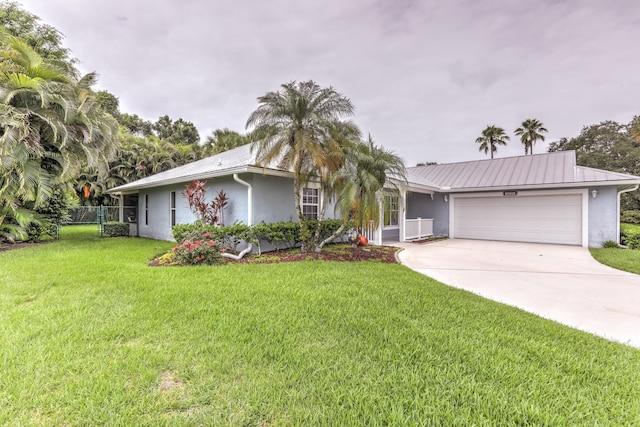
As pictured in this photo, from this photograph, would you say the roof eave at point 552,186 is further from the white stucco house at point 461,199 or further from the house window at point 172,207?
the house window at point 172,207

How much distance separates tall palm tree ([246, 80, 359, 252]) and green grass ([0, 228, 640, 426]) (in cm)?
396

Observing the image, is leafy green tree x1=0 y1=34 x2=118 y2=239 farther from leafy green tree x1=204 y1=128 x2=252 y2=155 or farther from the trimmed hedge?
leafy green tree x1=204 y1=128 x2=252 y2=155

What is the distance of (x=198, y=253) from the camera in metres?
6.75

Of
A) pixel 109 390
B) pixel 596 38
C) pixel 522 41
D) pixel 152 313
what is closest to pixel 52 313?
pixel 152 313

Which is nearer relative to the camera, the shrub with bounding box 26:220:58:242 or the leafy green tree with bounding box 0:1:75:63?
the shrub with bounding box 26:220:58:242

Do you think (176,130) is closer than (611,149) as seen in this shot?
No

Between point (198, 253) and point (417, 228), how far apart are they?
10.3m

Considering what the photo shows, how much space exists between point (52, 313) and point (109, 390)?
243cm

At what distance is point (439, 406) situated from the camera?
212cm

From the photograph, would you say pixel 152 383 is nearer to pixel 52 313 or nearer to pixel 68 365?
pixel 68 365

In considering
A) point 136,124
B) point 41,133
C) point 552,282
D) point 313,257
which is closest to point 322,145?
point 313,257

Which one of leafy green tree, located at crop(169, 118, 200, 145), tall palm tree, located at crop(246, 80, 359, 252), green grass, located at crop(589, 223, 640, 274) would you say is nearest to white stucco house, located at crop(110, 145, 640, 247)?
tall palm tree, located at crop(246, 80, 359, 252)

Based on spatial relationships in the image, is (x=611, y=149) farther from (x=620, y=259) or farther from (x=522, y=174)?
(x=620, y=259)

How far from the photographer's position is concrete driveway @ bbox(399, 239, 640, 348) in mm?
4082
